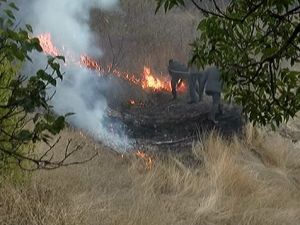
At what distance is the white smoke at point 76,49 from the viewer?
8375 millimetres

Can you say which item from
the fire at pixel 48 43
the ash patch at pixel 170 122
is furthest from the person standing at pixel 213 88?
the fire at pixel 48 43

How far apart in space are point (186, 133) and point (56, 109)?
203 centimetres

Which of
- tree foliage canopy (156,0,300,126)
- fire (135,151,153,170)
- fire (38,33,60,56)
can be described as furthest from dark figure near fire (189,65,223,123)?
tree foliage canopy (156,0,300,126)

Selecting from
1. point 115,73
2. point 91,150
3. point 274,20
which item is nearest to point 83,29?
point 115,73

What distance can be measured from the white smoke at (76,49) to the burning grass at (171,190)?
110 centimetres

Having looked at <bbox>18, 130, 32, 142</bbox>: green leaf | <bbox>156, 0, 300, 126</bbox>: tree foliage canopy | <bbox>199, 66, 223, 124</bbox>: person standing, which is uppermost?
<bbox>199, 66, 223, 124</bbox>: person standing

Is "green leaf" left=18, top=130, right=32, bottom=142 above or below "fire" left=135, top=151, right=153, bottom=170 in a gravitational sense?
below

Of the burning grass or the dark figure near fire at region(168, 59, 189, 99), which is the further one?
the dark figure near fire at region(168, 59, 189, 99)

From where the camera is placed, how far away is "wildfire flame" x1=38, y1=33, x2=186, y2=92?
438 inches

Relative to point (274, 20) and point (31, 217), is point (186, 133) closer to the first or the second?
point (31, 217)

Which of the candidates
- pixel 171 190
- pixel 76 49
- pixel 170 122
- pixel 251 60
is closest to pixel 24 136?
pixel 251 60

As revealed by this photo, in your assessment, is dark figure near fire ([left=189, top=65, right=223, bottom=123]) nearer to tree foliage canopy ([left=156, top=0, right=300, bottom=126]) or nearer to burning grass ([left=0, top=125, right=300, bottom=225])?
burning grass ([left=0, top=125, right=300, bottom=225])

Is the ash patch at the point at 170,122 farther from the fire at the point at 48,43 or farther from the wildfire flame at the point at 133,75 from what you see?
the fire at the point at 48,43

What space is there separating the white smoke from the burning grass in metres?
1.10
